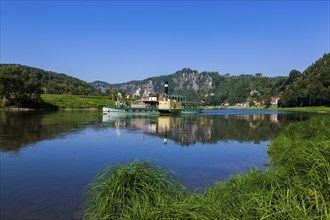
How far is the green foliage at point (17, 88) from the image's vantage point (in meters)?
108

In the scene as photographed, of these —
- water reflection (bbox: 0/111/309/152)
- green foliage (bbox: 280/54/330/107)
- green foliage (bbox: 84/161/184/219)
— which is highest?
green foliage (bbox: 280/54/330/107)

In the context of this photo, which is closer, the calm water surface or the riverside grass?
the riverside grass

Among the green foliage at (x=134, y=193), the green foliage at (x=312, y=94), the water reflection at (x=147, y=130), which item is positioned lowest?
the water reflection at (x=147, y=130)

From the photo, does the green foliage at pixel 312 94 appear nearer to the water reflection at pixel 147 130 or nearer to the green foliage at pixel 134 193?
the water reflection at pixel 147 130

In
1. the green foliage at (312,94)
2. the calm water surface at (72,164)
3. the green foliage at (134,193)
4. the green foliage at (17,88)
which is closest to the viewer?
the green foliage at (134,193)

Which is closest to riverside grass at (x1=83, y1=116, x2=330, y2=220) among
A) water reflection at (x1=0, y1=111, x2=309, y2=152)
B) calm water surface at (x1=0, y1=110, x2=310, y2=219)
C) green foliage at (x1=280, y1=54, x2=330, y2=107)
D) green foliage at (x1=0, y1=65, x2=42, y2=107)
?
calm water surface at (x1=0, y1=110, x2=310, y2=219)

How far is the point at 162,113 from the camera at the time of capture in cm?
11488

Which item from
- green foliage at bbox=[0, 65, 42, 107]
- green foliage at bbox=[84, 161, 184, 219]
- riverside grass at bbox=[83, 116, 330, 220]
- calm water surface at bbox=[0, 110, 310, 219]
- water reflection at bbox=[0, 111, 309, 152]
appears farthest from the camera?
green foliage at bbox=[0, 65, 42, 107]

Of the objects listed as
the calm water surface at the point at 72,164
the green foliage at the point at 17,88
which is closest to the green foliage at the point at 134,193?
the calm water surface at the point at 72,164

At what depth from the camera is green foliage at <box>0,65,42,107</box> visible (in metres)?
108

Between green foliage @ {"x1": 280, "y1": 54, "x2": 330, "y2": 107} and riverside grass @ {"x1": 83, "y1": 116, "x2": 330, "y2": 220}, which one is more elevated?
green foliage @ {"x1": 280, "y1": 54, "x2": 330, "y2": 107}

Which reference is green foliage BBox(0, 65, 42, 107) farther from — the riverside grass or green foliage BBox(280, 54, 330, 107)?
green foliage BBox(280, 54, 330, 107)

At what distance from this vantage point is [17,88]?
111m

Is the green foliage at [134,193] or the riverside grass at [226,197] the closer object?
the riverside grass at [226,197]
